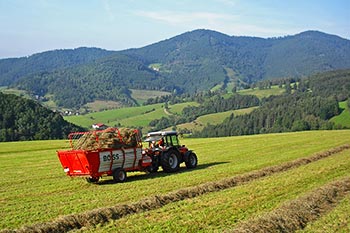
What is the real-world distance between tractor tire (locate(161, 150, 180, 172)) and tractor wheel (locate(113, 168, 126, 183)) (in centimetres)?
290

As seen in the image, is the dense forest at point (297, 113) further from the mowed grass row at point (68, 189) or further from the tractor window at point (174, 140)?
the mowed grass row at point (68, 189)

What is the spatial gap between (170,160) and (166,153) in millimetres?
485

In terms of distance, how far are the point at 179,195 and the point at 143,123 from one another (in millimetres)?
130559

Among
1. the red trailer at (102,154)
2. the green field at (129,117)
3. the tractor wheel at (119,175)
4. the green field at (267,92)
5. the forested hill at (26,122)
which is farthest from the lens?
the green field at (267,92)

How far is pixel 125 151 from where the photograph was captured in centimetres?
1966

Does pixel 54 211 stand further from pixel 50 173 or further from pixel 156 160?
pixel 50 173

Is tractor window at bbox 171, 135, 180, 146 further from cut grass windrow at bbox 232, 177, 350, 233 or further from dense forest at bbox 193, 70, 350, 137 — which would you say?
dense forest at bbox 193, 70, 350, 137

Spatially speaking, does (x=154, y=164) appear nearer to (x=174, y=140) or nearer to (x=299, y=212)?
(x=174, y=140)

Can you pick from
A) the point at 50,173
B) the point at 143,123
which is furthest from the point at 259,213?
the point at 143,123

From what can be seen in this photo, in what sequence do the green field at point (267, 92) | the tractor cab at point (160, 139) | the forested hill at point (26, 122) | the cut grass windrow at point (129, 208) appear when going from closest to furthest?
the cut grass windrow at point (129, 208)
the tractor cab at point (160, 139)
the forested hill at point (26, 122)
the green field at point (267, 92)

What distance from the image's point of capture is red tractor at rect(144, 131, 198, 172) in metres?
21.8

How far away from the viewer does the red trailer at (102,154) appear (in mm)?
18422

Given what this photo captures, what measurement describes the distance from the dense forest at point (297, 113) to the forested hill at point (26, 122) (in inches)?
1740

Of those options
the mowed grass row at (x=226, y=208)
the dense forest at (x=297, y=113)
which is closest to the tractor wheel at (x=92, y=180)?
the mowed grass row at (x=226, y=208)
